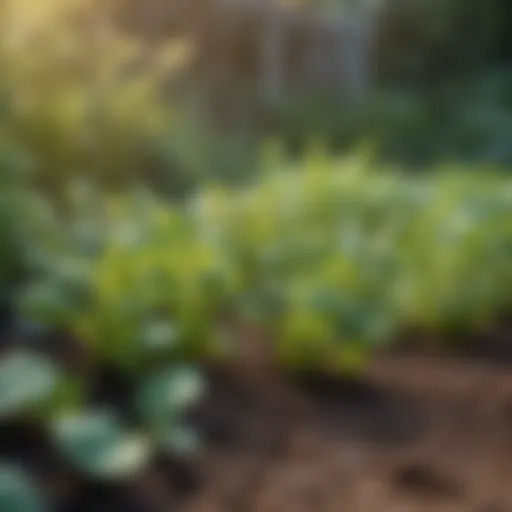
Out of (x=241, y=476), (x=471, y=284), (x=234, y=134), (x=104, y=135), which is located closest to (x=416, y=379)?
(x=471, y=284)

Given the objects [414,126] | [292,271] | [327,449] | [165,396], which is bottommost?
[165,396]

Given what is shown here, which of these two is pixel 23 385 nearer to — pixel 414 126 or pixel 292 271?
pixel 292 271

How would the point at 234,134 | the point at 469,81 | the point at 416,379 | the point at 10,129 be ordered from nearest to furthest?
the point at 416,379 < the point at 10,129 < the point at 234,134 < the point at 469,81

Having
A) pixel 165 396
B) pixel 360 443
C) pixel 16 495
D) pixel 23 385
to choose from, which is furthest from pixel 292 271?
pixel 16 495

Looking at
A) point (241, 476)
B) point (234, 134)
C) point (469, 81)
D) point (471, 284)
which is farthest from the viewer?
point (469, 81)

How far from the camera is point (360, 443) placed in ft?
8.58

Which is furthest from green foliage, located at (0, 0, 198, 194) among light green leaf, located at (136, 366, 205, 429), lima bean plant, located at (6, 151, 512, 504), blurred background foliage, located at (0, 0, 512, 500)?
light green leaf, located at (136, 366, 205, 429)

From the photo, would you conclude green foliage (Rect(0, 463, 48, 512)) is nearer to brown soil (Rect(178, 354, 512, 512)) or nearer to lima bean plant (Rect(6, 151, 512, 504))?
lima bean plant (Rect(6, 151, 512, 504))

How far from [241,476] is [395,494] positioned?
0.32 m

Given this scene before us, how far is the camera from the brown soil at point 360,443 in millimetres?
2314

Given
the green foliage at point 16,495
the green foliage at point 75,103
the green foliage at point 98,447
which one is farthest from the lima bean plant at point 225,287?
the green foliage at point 75,103

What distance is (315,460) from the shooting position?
8.14 feet

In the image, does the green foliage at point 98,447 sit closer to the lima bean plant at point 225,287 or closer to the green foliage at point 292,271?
the lima bean plant at point 225,287

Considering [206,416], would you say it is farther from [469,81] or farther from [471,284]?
[469,81]
